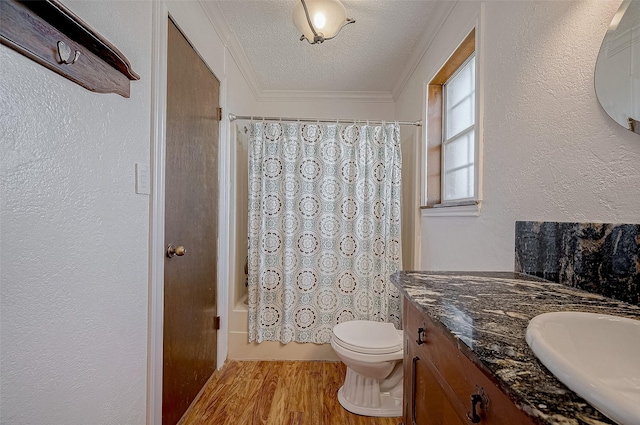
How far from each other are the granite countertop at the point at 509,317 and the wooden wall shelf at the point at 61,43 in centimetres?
108

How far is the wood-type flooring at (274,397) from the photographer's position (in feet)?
4.78

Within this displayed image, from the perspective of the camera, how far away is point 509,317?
61 centimetres

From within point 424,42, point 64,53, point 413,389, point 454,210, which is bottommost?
point 413,389

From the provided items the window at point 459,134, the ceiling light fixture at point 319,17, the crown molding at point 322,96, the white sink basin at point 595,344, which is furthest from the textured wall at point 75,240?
the crown molding at point 322,96

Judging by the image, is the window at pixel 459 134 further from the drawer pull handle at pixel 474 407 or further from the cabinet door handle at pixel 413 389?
the drawer pull handle at pixel 474 407

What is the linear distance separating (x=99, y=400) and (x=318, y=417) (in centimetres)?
104

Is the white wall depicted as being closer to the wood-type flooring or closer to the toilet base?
the toilet base

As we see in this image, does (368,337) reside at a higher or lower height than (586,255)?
lower

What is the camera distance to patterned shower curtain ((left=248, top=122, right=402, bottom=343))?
201cm

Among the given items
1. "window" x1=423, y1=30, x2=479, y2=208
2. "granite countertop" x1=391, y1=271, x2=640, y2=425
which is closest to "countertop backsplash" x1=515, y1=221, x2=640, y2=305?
"granite countertop" x1=391, y1=271, x2=640, y2=425

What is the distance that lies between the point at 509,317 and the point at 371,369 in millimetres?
1065

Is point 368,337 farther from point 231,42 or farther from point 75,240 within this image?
point 231,42

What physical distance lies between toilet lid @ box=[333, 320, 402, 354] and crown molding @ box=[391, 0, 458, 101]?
73.8 inches

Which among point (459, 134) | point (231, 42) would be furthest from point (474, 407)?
point (231, 42)
